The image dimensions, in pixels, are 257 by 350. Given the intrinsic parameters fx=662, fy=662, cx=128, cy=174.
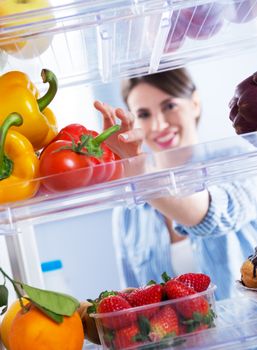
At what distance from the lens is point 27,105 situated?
100cm

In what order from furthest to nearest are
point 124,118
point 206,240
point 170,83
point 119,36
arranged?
point 170,83
point 206,240
point 124,118
point 119,36

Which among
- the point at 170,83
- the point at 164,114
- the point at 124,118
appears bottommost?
the point at 124,118

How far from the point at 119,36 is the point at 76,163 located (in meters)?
0.34

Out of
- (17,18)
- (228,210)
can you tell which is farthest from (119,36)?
(228,210)

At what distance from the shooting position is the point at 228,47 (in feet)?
4.13

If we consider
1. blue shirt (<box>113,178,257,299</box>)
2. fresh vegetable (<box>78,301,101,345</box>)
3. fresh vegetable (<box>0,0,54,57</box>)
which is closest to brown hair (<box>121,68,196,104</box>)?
blue shirt (<box>113,178,257,299</box>)

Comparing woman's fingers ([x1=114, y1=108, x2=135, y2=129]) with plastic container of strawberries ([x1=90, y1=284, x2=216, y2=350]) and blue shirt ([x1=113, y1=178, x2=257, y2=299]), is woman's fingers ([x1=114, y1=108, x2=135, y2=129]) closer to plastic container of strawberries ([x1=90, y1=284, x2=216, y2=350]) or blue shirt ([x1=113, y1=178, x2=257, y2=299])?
plastic container of strawberries ([x1=90, y1=284, x2=216, y2=350])

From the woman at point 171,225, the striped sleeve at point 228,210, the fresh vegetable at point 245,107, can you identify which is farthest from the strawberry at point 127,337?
the woman at point 171,225

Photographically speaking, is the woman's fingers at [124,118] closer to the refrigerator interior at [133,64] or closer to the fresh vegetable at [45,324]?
the refrigerator interior at [133,64]

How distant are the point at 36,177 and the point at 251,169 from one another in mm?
310

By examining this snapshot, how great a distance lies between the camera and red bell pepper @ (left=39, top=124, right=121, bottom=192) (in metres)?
0.91

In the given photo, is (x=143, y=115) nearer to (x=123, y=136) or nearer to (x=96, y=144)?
(x=123, y=136)

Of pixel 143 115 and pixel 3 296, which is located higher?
pixel 143 115

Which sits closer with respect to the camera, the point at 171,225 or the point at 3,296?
the point at 3,296
